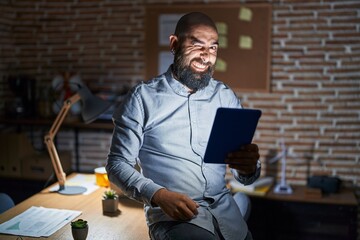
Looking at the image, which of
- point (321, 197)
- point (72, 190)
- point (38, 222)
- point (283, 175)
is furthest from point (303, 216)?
point (38, 222)

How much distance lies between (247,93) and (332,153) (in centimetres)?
85

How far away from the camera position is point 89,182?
302 cm

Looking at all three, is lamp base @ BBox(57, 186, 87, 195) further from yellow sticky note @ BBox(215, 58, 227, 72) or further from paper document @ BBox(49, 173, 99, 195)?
yellow sticky note @ BBox(215, 58, 227, 72)

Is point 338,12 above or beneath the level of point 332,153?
above

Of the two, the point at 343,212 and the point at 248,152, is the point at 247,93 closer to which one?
the point at 343,212

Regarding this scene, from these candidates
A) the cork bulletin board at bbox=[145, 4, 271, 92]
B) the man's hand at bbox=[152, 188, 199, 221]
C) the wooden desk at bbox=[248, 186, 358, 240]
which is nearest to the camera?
the man's hand at bbox=[152, 188, 199, 221]

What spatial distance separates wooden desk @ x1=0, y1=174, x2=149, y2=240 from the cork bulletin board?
1.68 metres

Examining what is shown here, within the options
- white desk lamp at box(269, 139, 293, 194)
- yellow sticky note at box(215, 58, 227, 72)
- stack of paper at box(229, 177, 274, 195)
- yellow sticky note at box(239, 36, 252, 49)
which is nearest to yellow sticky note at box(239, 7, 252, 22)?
yellow sticky note at box(239, 36, 252, 49)

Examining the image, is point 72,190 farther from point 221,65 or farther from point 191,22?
point 221,65

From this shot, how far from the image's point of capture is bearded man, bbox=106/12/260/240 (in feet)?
6.41

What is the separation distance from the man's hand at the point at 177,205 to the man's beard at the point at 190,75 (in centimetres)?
55

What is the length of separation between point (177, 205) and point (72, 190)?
1241 mm

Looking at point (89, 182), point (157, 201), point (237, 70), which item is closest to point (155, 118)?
point (157, 201)

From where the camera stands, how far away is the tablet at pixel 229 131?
1.77 m
